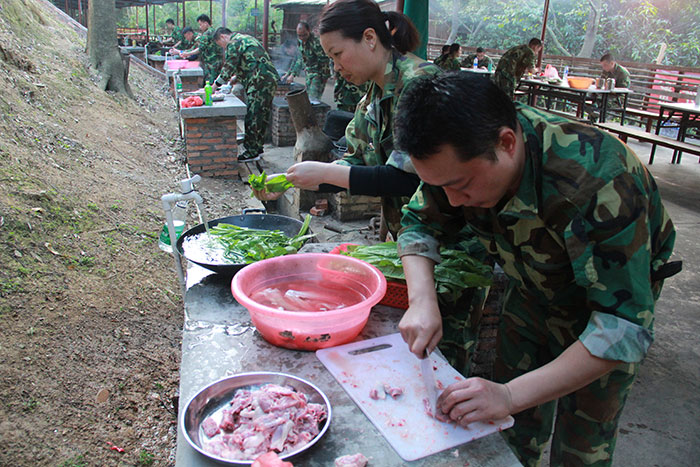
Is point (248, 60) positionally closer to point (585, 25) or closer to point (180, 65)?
point (180, 65)

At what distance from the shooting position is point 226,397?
4.83 feet

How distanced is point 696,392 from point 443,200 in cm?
256

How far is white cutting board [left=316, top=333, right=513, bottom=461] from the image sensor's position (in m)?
1.31

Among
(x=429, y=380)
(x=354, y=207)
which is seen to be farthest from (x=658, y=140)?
(x=429, y=380)

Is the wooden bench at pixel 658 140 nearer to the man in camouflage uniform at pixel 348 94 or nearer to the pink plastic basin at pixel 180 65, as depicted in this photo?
the man in camouflage uniform at pixel 348 94

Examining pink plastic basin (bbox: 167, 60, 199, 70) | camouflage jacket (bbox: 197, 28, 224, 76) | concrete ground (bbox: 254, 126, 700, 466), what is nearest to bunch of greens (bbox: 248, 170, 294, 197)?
concrete ground (bbox: 254, 126, 700, 466)

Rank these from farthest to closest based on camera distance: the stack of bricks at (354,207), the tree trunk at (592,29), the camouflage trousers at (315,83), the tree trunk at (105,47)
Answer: the tree trunk at (592,29), the tree trunk at (105,47), the camouflage trousers at (315,83), the stack of bricks at (354,207)

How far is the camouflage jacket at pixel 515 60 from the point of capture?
9336mm

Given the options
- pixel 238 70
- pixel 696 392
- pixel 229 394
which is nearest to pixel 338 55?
pixel 229 394

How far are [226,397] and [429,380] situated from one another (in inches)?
22.9

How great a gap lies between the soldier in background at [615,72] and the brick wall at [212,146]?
8052 mm

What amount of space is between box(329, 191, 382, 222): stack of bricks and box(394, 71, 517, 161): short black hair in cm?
353

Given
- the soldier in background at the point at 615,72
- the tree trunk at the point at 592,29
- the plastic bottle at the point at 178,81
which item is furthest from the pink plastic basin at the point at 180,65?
the tree trunk at the point at 592,29

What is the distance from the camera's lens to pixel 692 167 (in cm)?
879
